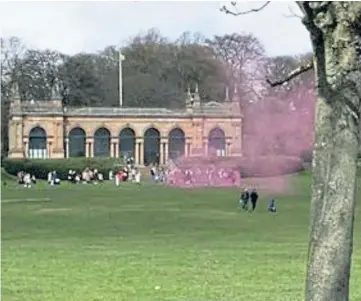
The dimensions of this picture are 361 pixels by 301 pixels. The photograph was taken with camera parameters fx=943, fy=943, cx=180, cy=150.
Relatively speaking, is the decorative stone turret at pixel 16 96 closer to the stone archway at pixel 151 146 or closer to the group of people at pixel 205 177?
the stone archway at pixel 151 146

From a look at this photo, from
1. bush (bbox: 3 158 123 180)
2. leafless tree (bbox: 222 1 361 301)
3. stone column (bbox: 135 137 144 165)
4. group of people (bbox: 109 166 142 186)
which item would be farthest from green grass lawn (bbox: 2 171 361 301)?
stone column (bbox: 135 137 144 165)

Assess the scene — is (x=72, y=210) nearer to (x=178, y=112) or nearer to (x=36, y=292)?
(x=36, y=292)

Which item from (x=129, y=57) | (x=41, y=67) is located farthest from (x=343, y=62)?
(x=129, y=57)

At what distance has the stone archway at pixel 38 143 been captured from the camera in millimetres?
81250

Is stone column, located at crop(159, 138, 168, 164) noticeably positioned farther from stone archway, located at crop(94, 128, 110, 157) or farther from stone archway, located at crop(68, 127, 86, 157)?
stone archway, located at crop(68, 127, 86, 157)

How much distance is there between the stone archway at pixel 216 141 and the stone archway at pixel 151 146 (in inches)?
185

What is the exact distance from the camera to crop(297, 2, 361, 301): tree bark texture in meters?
5.08

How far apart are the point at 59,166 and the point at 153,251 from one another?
2056 inches

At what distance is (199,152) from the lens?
81438 mm

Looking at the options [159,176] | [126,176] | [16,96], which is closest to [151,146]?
[16,96]

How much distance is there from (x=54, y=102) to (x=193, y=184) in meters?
27.1

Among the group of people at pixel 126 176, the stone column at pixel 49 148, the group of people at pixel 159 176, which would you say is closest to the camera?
the group of people at pixel 126 176

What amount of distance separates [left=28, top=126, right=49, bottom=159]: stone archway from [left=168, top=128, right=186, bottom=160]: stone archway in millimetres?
10863

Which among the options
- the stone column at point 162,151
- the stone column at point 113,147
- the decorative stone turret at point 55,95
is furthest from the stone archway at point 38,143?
the stone column at point 162,151
